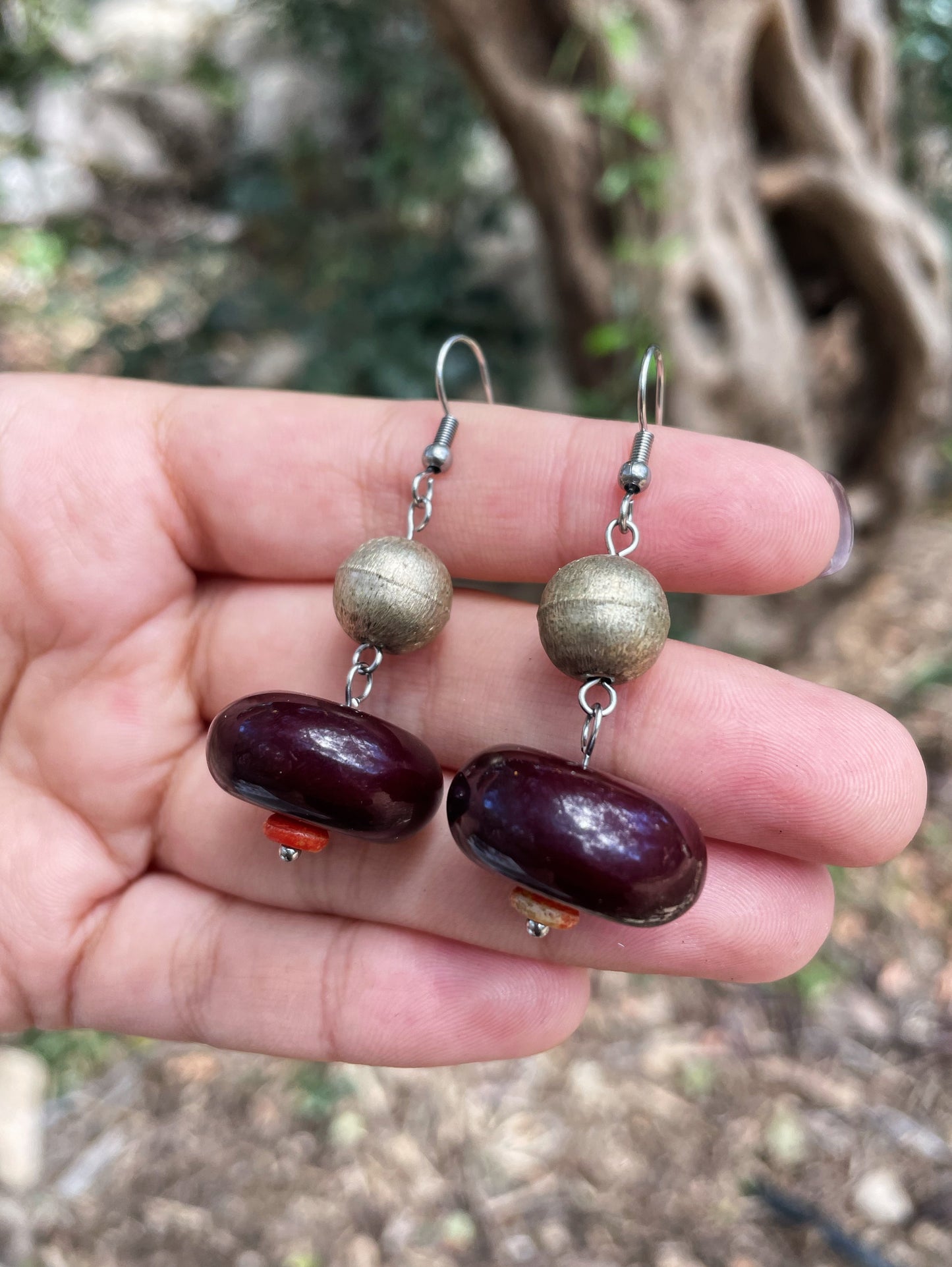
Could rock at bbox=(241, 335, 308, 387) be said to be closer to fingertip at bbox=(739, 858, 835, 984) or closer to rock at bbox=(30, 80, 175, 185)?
rock at bbox=(30, 80, 175, 185)

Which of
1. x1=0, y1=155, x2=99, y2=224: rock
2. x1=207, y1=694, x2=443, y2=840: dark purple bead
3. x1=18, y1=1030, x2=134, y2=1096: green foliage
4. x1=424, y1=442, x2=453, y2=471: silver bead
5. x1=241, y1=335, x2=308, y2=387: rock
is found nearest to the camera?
x1=207, y1=694, x2=443, y2=840: dark purple bead

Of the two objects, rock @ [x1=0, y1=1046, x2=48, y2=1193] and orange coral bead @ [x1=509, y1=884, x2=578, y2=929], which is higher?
orange coral bead @ [x1=509, y1=884, x2=578, y2=929]

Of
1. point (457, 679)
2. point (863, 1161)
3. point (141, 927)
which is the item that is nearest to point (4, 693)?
point (141, 927)

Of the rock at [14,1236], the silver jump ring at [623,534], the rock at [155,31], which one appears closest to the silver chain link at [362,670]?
the silver jump ring at [623,534]

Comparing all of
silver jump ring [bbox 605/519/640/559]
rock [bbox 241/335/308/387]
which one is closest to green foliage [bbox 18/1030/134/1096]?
silver jump ring [bbox 605/519/640/559]

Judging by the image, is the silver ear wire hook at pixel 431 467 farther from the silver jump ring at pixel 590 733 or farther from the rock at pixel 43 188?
the rock at pixel 43 188

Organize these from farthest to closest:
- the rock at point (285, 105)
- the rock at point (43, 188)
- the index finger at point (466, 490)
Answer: the rock at point (43, 188) → the rock at point (285, 105) → the index finger at point (466, 490)
